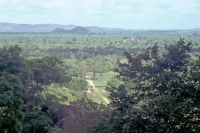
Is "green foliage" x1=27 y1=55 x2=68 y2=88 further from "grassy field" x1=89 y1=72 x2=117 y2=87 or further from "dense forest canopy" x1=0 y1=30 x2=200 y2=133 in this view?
"grassy field" x1=89 y1=72 x2=117 y2=87

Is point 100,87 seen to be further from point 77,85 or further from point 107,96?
point 107,96

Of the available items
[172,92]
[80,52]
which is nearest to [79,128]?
[172,92]

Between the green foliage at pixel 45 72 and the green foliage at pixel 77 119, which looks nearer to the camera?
the green foliage at pixel 77 119

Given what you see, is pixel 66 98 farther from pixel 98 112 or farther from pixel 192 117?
pixel 192 117

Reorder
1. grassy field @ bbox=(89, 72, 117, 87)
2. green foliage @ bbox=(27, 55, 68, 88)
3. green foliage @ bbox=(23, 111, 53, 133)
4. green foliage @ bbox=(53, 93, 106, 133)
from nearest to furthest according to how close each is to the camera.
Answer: green foliage @ bbox=(23, 111, 53, 133), green foliage @ bbox=(53, 93, 106, 133), green foliage @ bbox=(27, 55, 68, 88), grassy field @ bbox=(89, 72, 117, 87)

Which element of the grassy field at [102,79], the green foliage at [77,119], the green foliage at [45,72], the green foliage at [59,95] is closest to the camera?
the green foliage at [77,119]

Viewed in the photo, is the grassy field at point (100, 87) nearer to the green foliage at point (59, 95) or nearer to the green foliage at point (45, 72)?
the green foliage at point (59, 95)

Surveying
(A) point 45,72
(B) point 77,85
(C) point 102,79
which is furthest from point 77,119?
(C) point 102,79

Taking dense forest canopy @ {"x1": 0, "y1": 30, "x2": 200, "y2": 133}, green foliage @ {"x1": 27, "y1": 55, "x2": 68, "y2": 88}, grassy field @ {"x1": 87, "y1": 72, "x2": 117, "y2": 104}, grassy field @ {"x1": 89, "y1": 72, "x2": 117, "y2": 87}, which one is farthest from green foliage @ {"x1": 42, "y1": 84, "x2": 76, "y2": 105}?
grassy field @ {"x1": 89, "y1": 72, "x2": 117, "y2": 87}

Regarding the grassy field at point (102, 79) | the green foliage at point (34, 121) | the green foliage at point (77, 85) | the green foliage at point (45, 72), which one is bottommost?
the grassy field at point (102, 79)

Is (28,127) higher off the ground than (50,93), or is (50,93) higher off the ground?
(28,127)

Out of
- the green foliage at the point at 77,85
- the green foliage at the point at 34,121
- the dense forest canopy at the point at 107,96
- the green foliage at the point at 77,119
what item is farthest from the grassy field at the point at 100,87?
the green foliage at the point at 34,121
